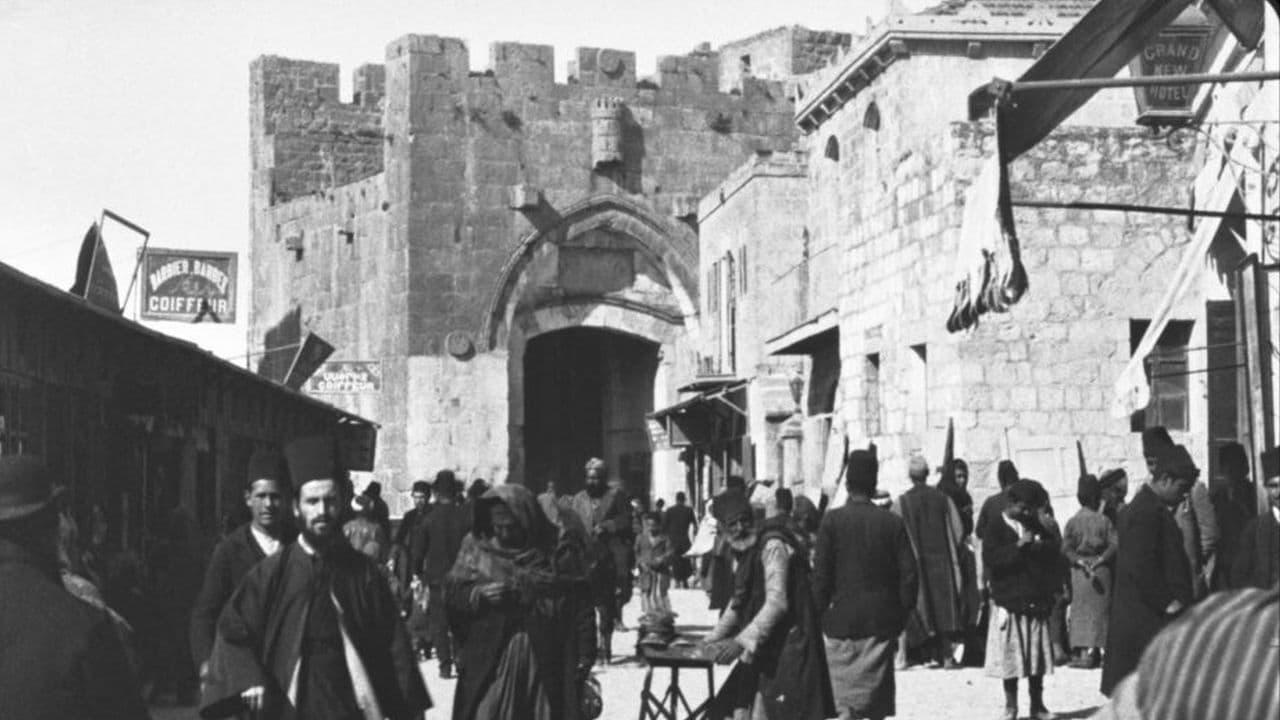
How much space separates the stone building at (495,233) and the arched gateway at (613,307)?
40mm

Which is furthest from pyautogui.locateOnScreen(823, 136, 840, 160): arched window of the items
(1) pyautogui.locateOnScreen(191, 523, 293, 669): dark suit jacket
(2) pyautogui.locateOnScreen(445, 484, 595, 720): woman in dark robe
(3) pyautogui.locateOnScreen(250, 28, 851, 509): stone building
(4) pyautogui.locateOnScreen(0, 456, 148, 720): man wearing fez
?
(4) pyautogui.locateOnScreen(0, 456, 148, 720): man wearing fez

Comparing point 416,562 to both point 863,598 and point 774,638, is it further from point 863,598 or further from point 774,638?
point 774,638

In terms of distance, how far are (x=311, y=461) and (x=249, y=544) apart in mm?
522

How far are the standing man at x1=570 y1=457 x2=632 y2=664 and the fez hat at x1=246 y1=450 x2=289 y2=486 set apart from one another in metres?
8.29

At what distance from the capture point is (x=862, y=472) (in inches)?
424

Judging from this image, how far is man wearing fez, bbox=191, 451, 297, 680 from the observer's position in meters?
7.20

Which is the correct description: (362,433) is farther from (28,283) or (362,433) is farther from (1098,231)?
(28,283)

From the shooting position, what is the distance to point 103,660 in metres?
4.83

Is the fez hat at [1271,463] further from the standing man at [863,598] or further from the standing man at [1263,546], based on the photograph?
the standing man at [863,598]

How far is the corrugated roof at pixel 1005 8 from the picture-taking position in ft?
74.2

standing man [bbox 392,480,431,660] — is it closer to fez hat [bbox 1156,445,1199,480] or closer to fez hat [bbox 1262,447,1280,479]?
fez hat [bbox 1156,445,1199,480]

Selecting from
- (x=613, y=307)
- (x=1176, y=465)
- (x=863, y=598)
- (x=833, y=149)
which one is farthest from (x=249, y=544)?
(x=613, y=307)

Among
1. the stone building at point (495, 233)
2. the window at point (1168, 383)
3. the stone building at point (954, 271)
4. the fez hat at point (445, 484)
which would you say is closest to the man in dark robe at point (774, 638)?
the fez hat at point (445, 484)

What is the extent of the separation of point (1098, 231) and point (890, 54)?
3.95 metres
